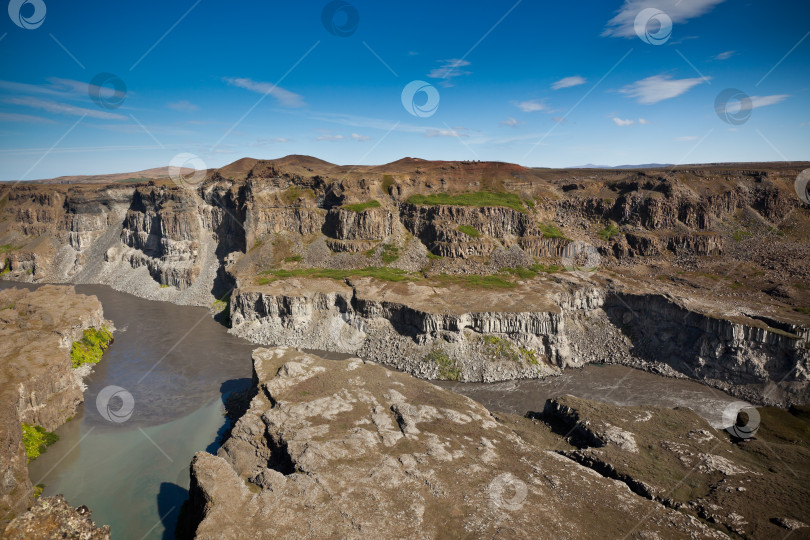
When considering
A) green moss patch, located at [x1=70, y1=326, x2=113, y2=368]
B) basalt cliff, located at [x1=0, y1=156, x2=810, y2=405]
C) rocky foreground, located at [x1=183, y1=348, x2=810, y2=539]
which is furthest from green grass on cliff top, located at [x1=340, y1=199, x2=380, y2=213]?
rocky foreground, located at [x1=183, y1=348, x2=810, y2=539]

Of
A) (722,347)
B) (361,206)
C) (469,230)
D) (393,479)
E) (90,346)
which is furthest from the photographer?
(361,206)

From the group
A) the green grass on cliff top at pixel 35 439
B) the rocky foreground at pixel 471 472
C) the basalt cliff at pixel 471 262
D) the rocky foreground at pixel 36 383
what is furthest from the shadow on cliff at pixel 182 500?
the basalt cliff at pixel 471 262

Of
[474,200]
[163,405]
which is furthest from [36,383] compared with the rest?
[474,200]

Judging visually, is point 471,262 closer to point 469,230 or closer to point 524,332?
point 469,230

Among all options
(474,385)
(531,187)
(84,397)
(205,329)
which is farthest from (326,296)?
(531,187)

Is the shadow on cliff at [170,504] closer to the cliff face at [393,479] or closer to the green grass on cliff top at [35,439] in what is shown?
the cliff face at [393,479]

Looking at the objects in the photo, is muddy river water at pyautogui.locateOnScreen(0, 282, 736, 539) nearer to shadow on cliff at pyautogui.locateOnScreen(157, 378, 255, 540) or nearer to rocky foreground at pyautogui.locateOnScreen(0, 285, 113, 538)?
shadow on cliff at pyautogui.locateOnScreen(157, 378, 255, 540)
